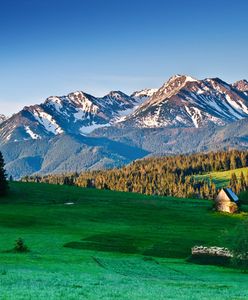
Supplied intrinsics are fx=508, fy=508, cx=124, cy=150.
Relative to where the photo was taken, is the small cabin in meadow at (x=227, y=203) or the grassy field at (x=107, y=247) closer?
the grassy field at (x=107, y=247)

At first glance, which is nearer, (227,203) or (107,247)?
(107,247)

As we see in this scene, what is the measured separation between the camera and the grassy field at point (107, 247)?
122ft

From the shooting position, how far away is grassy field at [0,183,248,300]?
3706cm

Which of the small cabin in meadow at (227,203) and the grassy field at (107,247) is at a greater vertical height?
the small cabin in meadow at (227,203)

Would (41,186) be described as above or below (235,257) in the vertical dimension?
above

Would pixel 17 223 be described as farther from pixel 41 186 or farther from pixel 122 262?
pixel 41 186

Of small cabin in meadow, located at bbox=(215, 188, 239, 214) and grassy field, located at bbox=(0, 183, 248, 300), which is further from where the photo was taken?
small cabin in meadow, located at bbox=(215, 188, 239, 214)

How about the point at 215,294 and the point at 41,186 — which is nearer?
the point at 215,294

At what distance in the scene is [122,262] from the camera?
5944 centimetres

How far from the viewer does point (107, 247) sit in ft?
241

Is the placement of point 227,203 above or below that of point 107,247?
above

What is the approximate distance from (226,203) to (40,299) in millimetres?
116213

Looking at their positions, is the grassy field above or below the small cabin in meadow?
below

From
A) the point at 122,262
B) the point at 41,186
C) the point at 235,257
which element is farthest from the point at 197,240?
the point at 41,186
